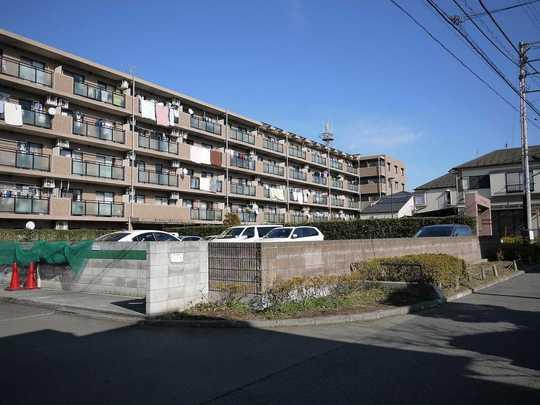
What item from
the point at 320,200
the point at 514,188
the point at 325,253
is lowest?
the point at 325,253

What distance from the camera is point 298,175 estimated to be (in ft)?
171

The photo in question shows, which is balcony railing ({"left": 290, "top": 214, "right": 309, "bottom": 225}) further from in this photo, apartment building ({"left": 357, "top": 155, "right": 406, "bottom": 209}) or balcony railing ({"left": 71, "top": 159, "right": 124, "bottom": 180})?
balcony railing ({"left": 71, "top": 159, "right": 124, "bottom": 180})

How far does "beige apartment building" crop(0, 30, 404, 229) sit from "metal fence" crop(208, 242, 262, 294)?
19.4 m

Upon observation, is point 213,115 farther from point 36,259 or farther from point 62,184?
point 36,259

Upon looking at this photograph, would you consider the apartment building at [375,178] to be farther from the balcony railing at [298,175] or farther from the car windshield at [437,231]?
the car windshield at [437,231]

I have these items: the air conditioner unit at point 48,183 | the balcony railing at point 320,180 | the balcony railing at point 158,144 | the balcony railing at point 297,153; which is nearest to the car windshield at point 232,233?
the air conditioner unit at point 48,183

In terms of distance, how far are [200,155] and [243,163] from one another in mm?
6326

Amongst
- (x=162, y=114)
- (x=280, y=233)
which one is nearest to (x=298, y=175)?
(x=162, y=114)

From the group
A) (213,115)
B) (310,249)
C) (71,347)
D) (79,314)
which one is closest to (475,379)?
(71,347)

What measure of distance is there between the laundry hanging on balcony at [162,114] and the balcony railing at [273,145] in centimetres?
1420

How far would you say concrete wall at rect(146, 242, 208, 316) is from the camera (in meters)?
9.21

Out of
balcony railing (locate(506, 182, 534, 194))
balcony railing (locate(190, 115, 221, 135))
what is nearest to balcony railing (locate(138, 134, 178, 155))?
balcony railing (locate(190, 115, 221, 135))

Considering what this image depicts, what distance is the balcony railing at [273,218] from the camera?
152 ft

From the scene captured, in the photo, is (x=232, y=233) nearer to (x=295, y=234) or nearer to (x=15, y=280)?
(x=295, y=234)
